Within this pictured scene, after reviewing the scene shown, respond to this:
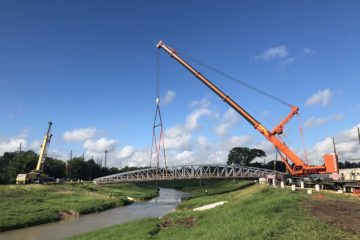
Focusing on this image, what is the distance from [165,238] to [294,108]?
31294 mm

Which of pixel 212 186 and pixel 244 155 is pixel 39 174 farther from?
pixel 244 155

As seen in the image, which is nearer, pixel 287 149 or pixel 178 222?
pixel 178 222

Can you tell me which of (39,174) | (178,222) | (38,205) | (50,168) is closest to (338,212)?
(178,222)

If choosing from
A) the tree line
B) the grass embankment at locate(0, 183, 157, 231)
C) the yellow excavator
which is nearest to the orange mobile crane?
the grass embankment at locate(0, 183, 157, 231)

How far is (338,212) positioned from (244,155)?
138 meters

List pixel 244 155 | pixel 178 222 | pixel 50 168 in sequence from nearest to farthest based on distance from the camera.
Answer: pixel 178 222 → pixel 50 168 → pixel 244 155

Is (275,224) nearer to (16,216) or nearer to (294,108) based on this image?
(294,108)

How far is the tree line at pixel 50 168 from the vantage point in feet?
329

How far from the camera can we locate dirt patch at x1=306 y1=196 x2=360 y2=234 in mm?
17859

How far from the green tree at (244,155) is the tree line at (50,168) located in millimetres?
65081

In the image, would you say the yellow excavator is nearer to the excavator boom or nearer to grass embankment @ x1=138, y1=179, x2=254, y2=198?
the excavator boom

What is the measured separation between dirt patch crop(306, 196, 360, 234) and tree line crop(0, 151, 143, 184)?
292 feet

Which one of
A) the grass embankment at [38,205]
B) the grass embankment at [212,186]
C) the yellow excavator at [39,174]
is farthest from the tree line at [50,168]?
the grass embankment at [212,186]

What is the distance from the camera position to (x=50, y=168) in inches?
4843
